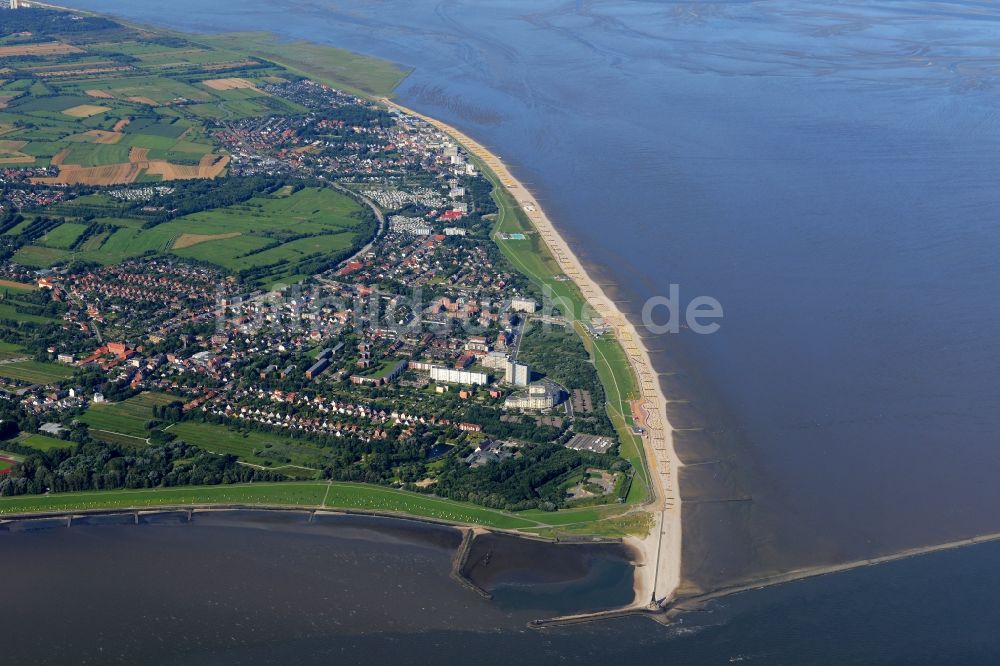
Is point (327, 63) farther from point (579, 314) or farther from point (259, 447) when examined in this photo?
point (259, 447)

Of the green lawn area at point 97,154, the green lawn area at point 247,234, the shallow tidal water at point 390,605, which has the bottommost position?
the shallow tidal water at point 390,605

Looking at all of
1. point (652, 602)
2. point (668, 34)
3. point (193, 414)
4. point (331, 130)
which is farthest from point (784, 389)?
point (668, 34)

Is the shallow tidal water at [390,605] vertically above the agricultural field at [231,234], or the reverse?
the agricultural field at [231,234]

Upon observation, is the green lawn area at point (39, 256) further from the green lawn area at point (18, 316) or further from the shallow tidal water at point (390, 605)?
the shallow tidal water at point (390, 605)

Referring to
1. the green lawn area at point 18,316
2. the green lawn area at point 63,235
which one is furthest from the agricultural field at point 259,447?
the green lawn area at point 63,235

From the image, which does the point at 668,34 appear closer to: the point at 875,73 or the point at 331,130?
the point at 875,73

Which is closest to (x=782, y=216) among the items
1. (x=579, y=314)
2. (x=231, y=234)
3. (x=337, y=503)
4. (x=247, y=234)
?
(x=579, y=314)

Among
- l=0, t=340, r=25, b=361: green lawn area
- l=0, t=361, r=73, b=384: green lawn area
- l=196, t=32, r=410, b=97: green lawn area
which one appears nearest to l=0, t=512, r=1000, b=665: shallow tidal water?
l=0, t=361, r=73, b=384: green lawn area
